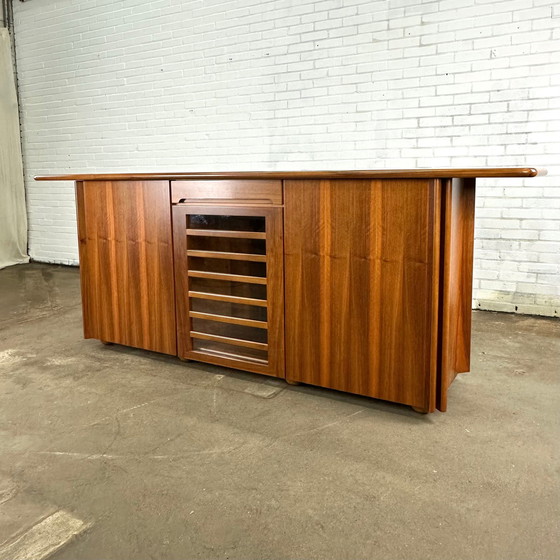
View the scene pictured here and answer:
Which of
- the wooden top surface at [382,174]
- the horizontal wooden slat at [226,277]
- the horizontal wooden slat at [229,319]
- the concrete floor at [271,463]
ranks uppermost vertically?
the wooden top surface at [382,174]

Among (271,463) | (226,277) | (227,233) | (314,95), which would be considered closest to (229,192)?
(227,233)

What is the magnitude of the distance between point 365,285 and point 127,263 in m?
1.47

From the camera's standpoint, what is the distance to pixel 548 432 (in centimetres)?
228

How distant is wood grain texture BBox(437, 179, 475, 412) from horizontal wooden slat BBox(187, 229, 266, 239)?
879 millimetres

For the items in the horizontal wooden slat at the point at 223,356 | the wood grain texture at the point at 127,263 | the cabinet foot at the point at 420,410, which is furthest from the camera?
the wood grain texture at the point at 127,263

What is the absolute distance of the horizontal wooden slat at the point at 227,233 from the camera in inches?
108

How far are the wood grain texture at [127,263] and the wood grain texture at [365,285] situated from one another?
2.62 feet

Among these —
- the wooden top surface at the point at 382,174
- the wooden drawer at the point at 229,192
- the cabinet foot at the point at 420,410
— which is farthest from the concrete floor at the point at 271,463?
the wooden top surface at the point at 382,174

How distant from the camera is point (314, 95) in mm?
4789

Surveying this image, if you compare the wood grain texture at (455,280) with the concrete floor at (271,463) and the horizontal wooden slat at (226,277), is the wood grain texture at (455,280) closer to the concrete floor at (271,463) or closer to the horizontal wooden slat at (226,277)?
the concrete floor at (271,463)

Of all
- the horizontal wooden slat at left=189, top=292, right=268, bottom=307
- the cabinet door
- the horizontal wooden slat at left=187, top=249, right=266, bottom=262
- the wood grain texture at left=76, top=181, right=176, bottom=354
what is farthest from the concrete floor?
the horizontal wooden slat at left=187, top=249, right=266, bottom=262

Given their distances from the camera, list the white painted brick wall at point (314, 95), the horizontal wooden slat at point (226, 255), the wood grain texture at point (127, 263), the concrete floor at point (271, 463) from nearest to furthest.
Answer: the concrete floor at point (271, 463) < the horizontal wooden slat at point (226, 255) < the wood grain texture at point (127, 263) < the white painted brick wall at point (314, 95)

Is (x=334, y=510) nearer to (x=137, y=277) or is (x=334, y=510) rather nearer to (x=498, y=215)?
(x=137, y=277)

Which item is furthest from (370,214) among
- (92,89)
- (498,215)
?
(92,89)
